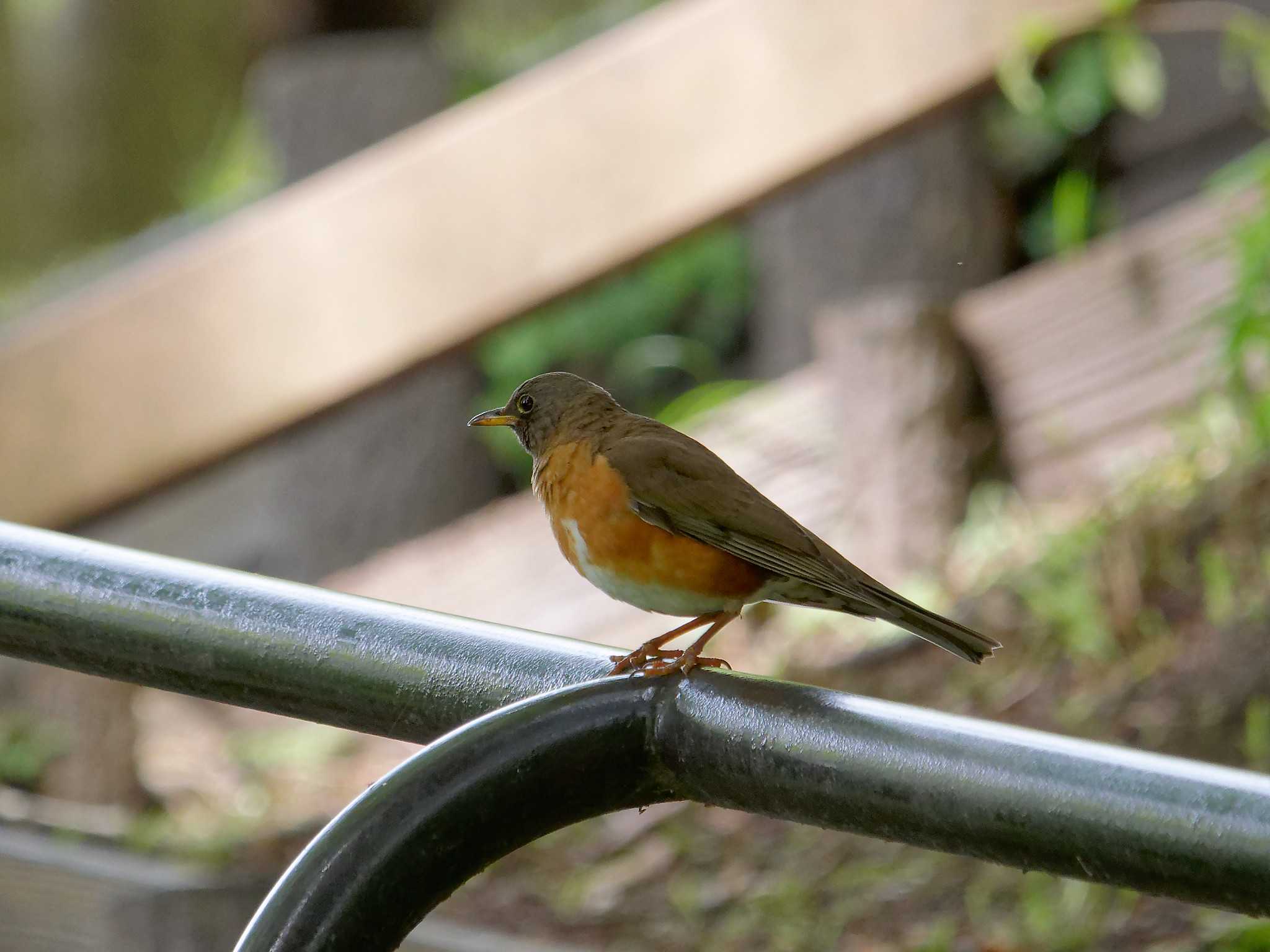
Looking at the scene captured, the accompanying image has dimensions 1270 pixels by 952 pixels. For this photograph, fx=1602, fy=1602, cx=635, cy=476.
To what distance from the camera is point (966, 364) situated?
421 cm

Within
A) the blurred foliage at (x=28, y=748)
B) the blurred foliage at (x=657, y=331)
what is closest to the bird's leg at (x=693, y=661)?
the blurred foliage at (x=28, y=748)

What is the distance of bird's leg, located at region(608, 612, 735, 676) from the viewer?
117 cm

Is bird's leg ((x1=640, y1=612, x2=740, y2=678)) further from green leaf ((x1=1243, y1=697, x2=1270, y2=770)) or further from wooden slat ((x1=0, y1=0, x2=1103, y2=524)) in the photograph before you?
wooden slat ((x1=0, y1=0, x2=1103, y2=524))

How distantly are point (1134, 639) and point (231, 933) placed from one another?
1.95 metres

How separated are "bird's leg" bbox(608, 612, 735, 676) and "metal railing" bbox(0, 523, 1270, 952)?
0.07 feet

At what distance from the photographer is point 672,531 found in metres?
1.90

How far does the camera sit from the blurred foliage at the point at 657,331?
705cm

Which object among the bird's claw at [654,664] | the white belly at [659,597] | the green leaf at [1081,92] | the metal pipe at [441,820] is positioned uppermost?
the green leaf at [1081,92]

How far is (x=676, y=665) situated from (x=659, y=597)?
2.23 ft

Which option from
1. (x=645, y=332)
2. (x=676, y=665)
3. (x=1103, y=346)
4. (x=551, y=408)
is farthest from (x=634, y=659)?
(x=645, y=332)

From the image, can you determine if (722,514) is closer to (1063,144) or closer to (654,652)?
(654,652)

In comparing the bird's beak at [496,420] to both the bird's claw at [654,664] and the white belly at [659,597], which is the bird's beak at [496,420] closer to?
the white belly at [659,597]

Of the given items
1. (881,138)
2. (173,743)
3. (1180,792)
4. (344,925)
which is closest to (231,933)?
(344,925)

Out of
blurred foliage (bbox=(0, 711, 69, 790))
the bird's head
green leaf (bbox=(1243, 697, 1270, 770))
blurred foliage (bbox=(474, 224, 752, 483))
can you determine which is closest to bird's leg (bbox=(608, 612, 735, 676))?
the bird's head
